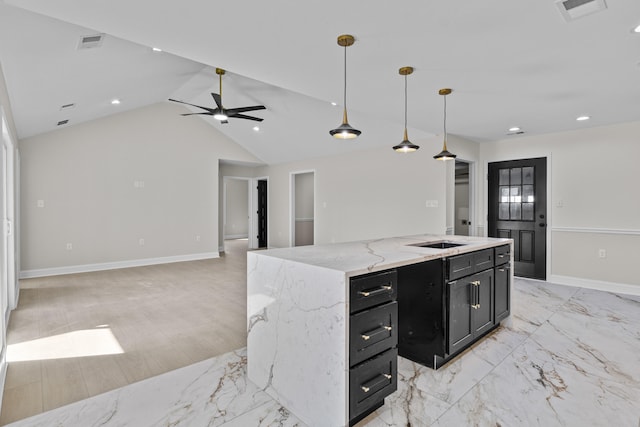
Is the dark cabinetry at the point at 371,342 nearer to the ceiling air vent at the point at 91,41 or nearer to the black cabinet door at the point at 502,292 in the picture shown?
the black cabinet door at the point at 502,292

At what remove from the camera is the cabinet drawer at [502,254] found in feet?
9.71

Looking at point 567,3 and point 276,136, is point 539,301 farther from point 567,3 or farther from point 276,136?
point 276,136

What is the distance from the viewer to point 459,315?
247 centimetres

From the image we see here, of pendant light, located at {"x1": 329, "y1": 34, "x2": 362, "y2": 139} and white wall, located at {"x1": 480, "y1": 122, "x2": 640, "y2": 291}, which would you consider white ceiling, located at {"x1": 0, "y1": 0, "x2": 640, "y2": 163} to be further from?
white wall, located at {"x1": 480, "y1": 122, "x2": 640, "y2": 291}

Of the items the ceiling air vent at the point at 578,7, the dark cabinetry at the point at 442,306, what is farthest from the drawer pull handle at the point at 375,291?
the ceiling air vent at the point at 578,7

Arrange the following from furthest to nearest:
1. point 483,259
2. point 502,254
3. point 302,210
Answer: point 302,210 → point 502,254 → point 483,259

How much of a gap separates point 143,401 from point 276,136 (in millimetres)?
5745

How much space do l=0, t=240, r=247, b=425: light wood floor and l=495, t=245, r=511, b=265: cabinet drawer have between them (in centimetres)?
237

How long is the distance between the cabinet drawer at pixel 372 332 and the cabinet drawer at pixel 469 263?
691mm

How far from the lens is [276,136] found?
23.1 feet

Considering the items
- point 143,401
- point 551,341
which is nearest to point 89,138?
point 143,401

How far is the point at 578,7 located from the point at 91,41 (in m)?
3.68

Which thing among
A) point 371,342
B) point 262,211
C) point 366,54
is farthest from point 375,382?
point 262,211

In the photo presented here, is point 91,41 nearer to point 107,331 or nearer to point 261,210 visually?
point 107,331
